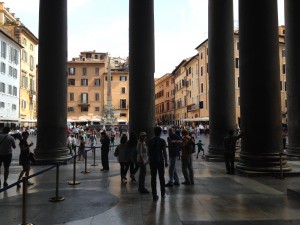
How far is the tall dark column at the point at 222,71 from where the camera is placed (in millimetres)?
15203

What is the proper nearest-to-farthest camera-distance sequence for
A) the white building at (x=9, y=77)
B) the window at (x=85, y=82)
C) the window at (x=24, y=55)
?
1. the white building at (x=9, y=77)
2. the window at (x=24, y=55)
3. the window at (x=85, y=82)

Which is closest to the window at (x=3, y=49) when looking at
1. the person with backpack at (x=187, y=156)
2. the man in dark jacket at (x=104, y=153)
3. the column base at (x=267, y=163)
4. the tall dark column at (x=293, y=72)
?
the man in dark jacket at (x=104, y=153)

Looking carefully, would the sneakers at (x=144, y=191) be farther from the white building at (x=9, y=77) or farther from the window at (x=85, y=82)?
the window at (x=85, y=82)

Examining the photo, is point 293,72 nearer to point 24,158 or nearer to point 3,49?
point 24,158

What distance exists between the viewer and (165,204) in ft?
24.0

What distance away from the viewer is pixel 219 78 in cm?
1530

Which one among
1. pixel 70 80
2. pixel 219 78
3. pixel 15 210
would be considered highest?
pixel 70 80

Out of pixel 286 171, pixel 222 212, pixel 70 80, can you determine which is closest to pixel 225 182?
pixel 286 171

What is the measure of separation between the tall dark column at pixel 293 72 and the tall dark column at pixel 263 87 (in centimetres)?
493

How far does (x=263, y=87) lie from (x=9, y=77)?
4873 cm

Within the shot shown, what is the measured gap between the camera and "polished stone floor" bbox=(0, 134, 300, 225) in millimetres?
6219

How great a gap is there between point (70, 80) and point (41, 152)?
70384 millimetres

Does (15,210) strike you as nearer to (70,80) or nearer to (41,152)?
(41,152)

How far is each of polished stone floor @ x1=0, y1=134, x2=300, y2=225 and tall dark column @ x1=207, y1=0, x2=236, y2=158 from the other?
185 inches
